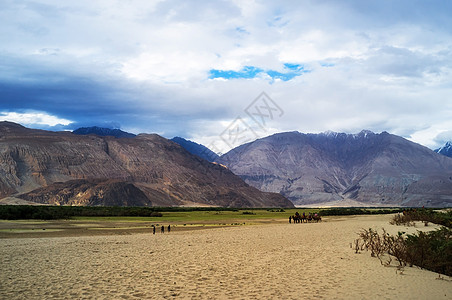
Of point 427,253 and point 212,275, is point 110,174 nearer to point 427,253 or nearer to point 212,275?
point 212,275

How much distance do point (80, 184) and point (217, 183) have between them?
59.7m

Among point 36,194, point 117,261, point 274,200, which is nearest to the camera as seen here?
point 117,261

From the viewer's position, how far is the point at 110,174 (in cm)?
13400

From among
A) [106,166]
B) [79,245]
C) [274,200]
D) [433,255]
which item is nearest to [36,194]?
[106,166]

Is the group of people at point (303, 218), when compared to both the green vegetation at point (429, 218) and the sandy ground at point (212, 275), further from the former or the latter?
the sandy ground at point (212, 275)

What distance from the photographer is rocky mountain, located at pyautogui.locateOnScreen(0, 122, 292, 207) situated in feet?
367

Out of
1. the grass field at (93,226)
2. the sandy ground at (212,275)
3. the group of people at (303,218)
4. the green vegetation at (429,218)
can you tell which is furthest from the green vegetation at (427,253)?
the group of people at (303,218)

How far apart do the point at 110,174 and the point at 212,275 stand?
128m

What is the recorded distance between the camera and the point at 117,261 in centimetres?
1526

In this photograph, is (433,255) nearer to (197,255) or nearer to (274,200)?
(197,255)

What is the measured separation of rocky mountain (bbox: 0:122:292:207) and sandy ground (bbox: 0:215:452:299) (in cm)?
9727

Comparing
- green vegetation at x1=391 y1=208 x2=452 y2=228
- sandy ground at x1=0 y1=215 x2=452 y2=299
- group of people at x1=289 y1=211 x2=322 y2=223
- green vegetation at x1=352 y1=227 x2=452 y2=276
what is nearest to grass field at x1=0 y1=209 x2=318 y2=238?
group of people at x1=289 y1=211 x2=322 y2=223

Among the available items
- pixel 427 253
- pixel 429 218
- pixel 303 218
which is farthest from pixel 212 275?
pixel 303 218

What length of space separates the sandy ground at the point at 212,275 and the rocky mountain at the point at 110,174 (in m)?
97.3
